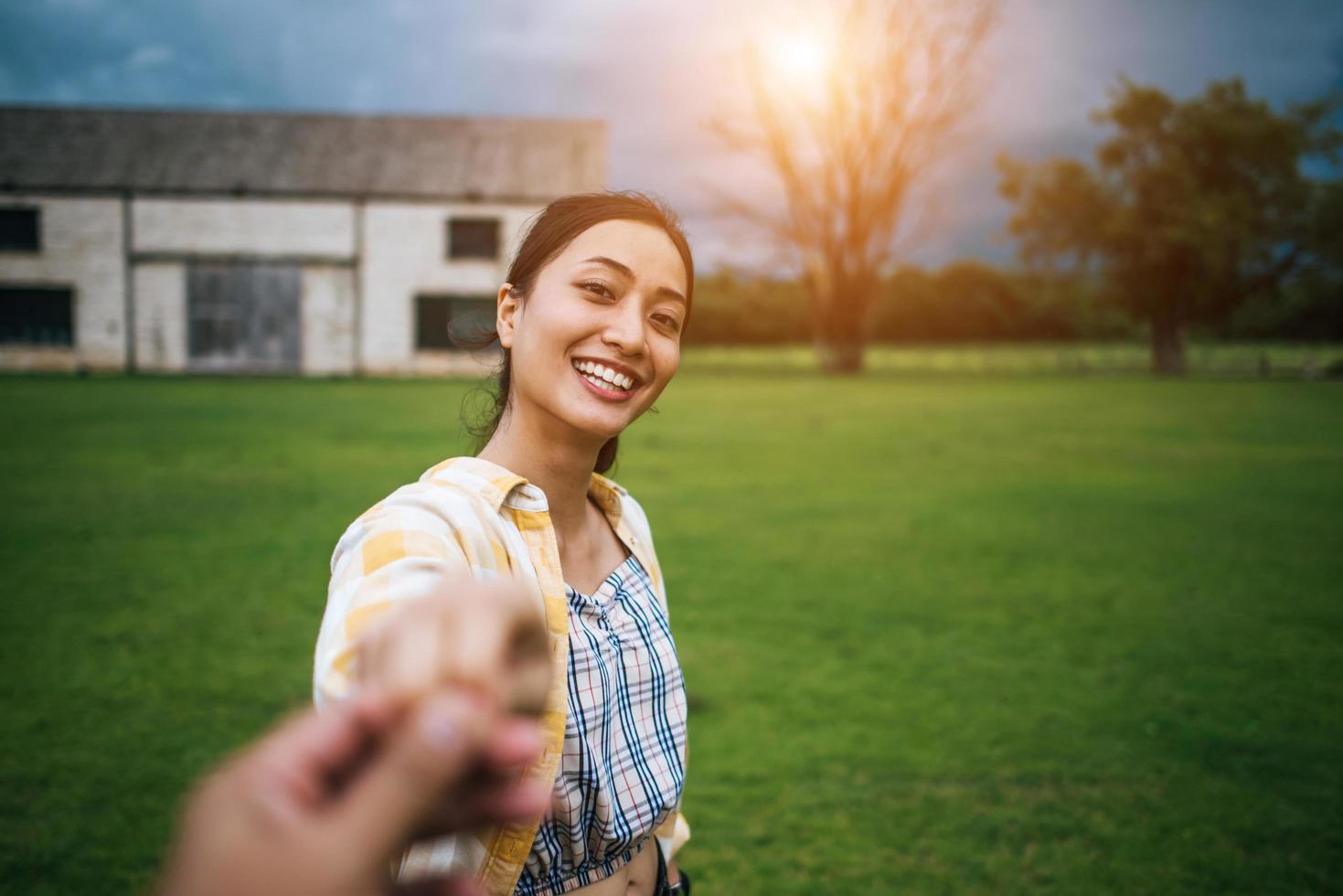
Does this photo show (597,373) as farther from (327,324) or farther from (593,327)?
(327,324)

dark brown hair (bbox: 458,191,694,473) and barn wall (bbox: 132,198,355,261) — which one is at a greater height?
barn wall (bbox: 132,198,355,261)

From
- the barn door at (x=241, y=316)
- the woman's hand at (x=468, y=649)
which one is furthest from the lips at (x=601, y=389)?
the barn door at (x=241, y=316)

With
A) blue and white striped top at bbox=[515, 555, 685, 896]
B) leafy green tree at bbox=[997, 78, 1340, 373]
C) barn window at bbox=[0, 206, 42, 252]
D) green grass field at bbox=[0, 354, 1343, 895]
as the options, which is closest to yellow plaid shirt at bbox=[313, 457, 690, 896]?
blue and white striped top at bbox=[515, 555, 685, 896]

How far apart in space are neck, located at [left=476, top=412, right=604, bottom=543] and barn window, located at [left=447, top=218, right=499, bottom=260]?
3096cm

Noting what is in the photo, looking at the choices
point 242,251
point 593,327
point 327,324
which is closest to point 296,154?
point 242,251

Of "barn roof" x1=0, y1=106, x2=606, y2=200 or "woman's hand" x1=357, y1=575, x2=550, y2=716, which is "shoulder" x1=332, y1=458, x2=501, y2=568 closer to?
"woman's hand" x1=357, y1=575, x2=550, y2=716

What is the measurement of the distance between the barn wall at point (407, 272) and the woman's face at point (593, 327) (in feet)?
99.4


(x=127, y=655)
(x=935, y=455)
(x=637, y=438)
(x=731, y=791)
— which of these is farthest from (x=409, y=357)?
(x=731, y=791)

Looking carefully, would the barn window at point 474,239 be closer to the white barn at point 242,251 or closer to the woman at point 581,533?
the white barn at point 242,251

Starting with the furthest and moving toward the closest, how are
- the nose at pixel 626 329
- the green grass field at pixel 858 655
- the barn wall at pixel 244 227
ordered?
the barn wall at pixel 244 227, the green grass field at pixel 858 655, the nose at pixel 626 329

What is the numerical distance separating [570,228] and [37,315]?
35.2 meters

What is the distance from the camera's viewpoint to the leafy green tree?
43.3 m

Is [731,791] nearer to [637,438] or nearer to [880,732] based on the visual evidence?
[880,732]

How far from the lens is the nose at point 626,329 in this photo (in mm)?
1664
